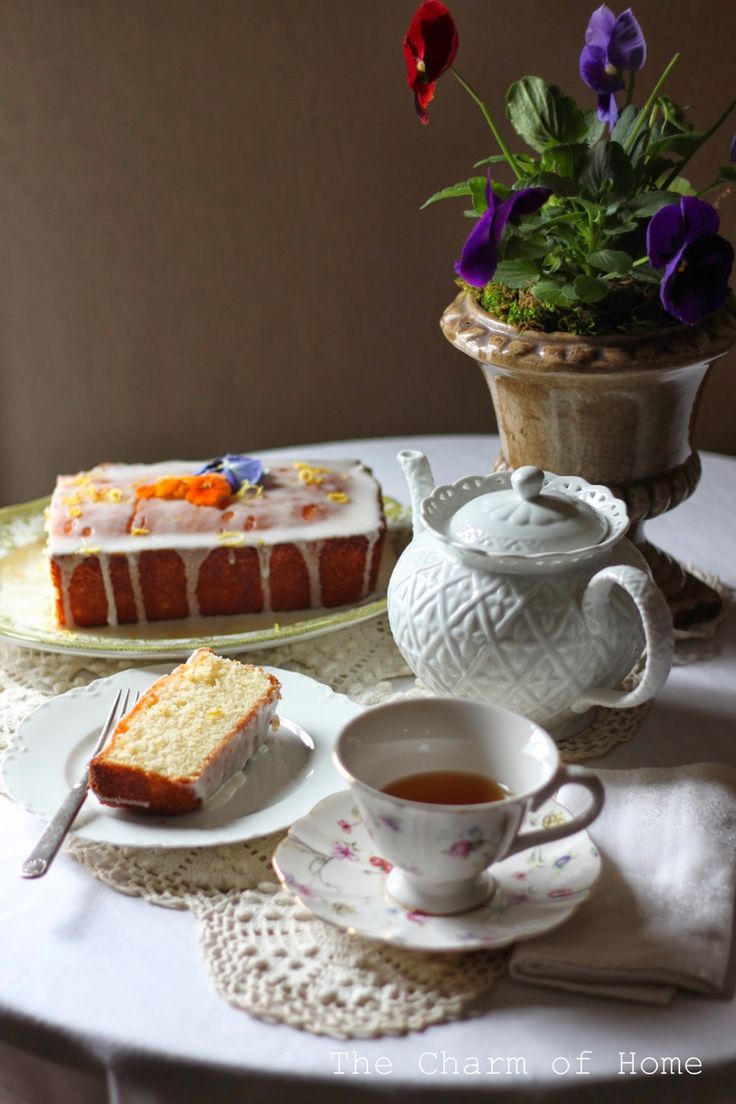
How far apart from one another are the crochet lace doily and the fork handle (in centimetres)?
4

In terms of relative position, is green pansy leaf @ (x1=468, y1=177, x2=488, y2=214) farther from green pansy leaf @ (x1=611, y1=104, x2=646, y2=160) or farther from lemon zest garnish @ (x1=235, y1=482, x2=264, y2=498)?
lemon zest garnish @ (x1=235, y1=482, x2=264, y2=498)

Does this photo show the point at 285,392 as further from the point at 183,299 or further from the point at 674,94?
the point at 674,94

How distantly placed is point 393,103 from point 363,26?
0.16 meters

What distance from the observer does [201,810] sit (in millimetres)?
1014

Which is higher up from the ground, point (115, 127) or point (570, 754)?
point (115, 127)

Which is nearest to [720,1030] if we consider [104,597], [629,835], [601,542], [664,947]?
[664,947]

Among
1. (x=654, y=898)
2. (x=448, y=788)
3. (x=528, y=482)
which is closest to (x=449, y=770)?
(x=448, y=788)

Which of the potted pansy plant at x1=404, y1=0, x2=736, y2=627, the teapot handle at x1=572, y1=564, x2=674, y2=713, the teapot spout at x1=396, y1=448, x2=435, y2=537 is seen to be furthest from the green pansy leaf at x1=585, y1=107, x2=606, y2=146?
the teapot handle at x1=572, y1=564, x2=674, y2=713

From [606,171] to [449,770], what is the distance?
0.62 meters

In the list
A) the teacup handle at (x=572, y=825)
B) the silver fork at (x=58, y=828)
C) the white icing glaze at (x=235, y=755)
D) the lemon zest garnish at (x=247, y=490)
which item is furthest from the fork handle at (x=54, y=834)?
the lemon zest garnish at (x=247, y=490)

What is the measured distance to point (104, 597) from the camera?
4.68 ft

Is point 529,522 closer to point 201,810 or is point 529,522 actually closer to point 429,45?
point 201,810

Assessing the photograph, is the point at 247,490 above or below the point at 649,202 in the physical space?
below

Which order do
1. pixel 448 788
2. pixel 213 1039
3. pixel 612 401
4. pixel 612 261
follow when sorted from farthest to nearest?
pixel 612 401
pixel 612 261
pixel 448 788
pixel 213 1039
